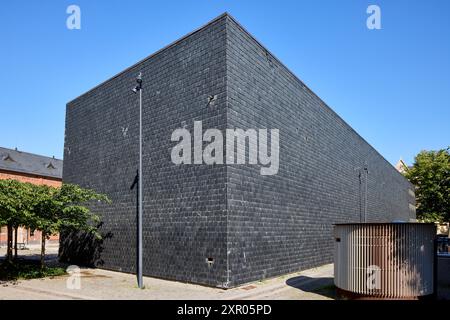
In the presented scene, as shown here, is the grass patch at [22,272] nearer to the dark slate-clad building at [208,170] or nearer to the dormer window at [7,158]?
the dark slate-clad building at [208,170]

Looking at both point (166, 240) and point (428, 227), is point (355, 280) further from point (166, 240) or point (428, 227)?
point (166, 240)

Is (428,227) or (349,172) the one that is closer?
(428,227)

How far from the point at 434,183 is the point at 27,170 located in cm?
4961

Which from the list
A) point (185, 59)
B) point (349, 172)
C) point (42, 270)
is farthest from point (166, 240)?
point (349, 172)

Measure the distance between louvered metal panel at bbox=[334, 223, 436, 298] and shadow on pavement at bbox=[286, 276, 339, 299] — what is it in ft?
4.36

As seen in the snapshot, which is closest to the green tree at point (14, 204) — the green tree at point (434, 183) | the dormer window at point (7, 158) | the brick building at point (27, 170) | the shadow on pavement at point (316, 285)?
the shadow on pavement at point (316, 285)

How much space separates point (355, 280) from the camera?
33.2ft

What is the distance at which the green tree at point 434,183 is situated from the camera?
4619 cm

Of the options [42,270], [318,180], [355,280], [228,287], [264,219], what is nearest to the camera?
[355,280]

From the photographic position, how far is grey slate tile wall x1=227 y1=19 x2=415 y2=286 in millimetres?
13789

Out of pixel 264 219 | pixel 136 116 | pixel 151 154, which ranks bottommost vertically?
pixel 264 219

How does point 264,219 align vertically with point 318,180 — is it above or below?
below

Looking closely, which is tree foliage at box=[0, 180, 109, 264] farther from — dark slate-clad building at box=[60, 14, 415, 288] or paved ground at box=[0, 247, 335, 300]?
dark slate-clad building at box=[60, 14, 415, 288]

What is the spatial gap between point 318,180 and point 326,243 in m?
3.53
